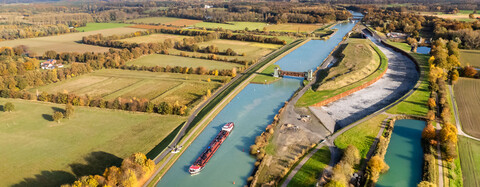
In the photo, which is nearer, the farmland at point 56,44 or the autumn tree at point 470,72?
the autumn tree at point 470,72

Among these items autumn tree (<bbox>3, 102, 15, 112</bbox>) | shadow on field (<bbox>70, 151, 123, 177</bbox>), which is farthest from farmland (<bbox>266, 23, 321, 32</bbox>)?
shadow on field (<bbox>70, 151, 123, 177</bbox>)

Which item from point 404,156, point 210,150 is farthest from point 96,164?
point 404,156

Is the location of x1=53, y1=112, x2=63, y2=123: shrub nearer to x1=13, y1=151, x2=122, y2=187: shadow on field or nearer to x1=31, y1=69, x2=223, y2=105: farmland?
x1=31, y1=69, x2=223, y2=105: farmland

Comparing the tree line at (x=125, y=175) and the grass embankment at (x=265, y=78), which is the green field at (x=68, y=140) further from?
the grass embankment at (x=265, y=78)

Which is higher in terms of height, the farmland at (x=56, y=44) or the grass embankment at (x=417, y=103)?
the farmland at (x=56, y=44)

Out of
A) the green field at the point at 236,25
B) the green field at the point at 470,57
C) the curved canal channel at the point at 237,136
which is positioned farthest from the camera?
the green field at the point at 236,25

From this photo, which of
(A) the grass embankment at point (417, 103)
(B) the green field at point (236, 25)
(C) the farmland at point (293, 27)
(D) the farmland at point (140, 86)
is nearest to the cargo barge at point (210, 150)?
(D) the farmland at point (140, 86)
